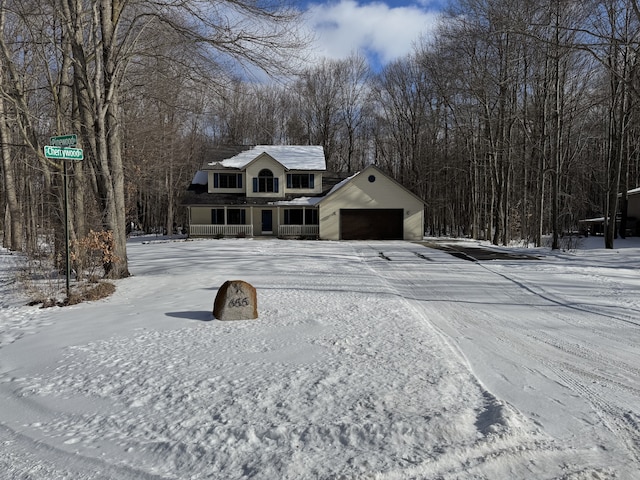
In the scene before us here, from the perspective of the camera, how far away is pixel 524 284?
10320 millimetres

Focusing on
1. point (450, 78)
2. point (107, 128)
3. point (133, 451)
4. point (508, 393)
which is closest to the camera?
point (133, 451)

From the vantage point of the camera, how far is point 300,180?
104 ft

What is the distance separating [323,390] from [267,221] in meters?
27.8

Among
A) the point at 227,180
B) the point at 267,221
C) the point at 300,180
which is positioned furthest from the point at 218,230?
the point at 300,180

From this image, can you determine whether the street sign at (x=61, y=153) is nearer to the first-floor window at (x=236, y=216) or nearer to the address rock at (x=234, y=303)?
the address rock at (x=234, y=303)

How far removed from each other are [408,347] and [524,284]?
637 cm

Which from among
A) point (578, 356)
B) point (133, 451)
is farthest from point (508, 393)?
point (133, 451)

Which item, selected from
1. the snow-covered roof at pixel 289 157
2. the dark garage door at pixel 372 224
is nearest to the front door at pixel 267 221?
the snow-covered roof at pixel 289 157

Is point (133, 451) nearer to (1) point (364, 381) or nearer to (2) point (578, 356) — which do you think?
(1) point (364, 381)

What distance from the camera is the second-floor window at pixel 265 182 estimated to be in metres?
31.1

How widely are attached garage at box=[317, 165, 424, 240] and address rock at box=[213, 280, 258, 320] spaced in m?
22.6

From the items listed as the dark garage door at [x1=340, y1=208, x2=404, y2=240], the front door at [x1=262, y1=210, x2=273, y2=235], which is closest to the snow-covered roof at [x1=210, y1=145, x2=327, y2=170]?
the front door at [x1=262, y1=210, x2=273, y2=235]

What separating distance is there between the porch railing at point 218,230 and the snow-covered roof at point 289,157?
467 cm

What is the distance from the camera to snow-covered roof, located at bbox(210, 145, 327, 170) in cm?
3166
